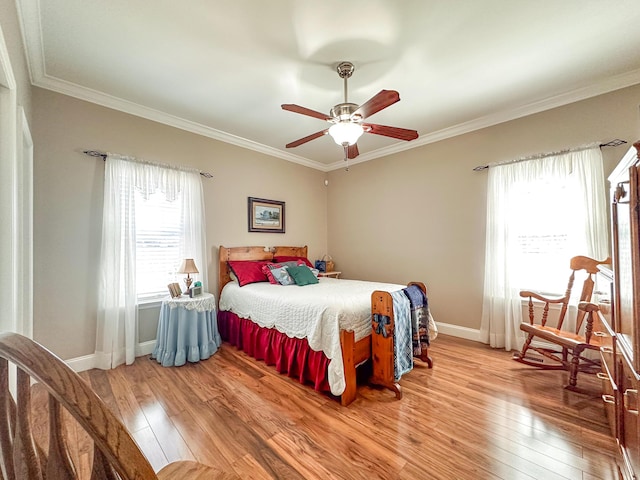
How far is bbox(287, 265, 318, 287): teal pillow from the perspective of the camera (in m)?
3.49

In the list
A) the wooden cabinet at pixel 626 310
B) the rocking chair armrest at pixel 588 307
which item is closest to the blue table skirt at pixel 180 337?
the wooden cabinet at pixel 626 310

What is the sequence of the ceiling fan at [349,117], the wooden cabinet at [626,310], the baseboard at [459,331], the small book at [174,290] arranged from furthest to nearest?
the baseboard at [459,331]
the small book at [174,290]
the ceiling fan at [349,117]
the wooden cabinet at [626,310]

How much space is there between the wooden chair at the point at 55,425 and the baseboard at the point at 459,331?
3883 mm

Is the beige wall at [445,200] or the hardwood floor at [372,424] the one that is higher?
the beige wall at [445,200]

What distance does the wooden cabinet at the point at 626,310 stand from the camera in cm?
111

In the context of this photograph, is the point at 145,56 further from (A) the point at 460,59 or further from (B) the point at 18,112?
(A) the point at 460,59

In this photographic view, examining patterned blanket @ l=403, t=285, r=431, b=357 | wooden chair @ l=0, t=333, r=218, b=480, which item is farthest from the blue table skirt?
wooden chair @ l=0, t=333, r=218, b=480

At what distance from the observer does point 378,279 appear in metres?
4.44

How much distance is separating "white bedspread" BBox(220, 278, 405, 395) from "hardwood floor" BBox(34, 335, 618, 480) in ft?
1.34

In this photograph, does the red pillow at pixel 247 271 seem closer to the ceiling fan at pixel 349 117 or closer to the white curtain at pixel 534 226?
the ceiling fan at pixel 349 117

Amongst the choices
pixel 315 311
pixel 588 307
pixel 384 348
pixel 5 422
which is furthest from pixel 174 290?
pixel 588 307

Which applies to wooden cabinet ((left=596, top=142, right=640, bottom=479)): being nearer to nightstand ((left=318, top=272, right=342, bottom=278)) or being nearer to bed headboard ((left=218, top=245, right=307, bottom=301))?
nightstand ((left=318, top=272, right=342, bottom=278))

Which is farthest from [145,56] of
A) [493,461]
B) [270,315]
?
[493,461]

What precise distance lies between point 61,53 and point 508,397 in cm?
461
